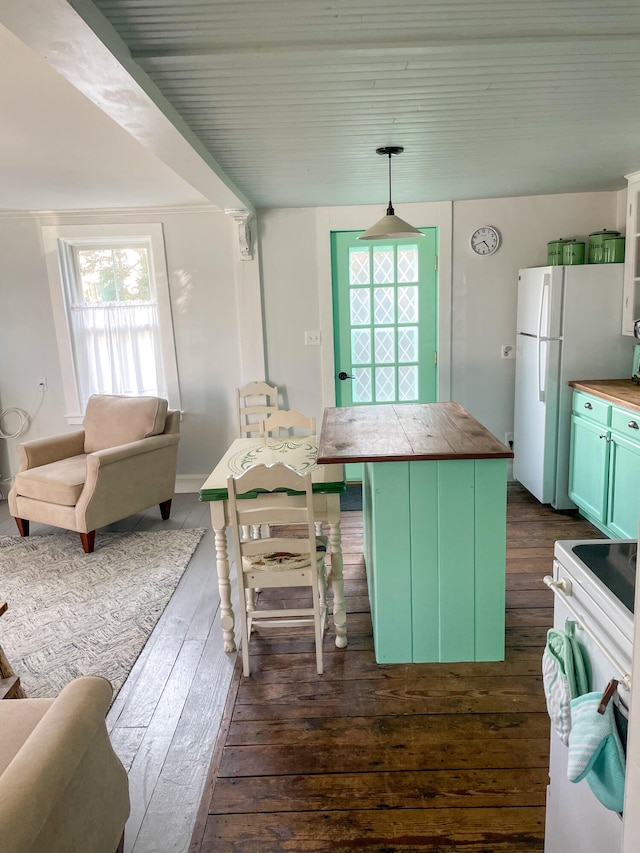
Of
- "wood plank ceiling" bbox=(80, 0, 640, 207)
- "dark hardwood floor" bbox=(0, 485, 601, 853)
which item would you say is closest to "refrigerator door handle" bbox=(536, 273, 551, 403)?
"wood plank ceiling" bbox=(80, 0, 640, 207)

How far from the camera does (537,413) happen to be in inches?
155

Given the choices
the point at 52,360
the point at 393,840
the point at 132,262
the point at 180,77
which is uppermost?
the point at 180,77

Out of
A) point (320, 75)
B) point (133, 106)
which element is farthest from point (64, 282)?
point (320, 75)

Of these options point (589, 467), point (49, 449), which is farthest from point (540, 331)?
point (49, 449)

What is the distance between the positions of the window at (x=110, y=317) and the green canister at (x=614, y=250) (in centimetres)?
323

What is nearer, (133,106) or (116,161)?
(133,106)

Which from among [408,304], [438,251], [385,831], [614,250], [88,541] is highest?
[438,251]

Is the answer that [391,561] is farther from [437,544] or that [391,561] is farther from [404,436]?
[404,436]

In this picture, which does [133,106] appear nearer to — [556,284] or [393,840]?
[393,840]

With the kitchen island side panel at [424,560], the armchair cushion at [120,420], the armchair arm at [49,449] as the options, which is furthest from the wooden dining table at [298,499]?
the armchair arm at [49,449]

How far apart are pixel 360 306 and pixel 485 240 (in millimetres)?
1062

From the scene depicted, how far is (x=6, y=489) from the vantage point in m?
4.83

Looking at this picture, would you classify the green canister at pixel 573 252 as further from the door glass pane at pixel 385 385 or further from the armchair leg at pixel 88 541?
the armchair leg at pixel 88 541

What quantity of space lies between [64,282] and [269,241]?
170cm
